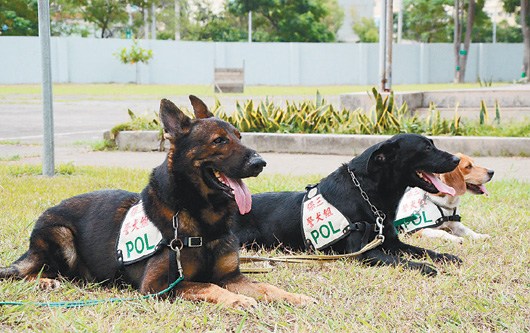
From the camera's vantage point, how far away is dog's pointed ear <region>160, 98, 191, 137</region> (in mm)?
4215

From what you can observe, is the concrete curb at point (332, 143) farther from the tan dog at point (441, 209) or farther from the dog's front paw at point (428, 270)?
the dog's front paw at point (428, 270)

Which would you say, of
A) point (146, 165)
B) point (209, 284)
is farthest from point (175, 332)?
point (146, 165)

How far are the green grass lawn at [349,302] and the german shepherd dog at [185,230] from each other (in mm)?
117

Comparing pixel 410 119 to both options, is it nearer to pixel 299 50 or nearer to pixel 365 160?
pixel 365 160

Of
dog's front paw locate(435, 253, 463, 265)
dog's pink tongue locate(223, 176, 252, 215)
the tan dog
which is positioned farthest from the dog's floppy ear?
dog's pink tongue locate(223, 176, 252, 215)

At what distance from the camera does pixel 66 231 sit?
15.0ft

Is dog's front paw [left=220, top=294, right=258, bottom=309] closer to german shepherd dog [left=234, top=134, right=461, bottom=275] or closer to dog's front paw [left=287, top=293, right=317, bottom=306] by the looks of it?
dog's front paw [left=287, top=293, right=317, bottom=306]

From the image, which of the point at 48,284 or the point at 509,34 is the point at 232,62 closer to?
the point at 509,34

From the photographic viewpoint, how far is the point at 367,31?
9031 centimetres

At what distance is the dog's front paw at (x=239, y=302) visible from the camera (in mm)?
4031

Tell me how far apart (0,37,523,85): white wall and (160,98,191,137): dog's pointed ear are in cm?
4263

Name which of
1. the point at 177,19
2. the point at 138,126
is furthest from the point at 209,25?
the point at 138,126

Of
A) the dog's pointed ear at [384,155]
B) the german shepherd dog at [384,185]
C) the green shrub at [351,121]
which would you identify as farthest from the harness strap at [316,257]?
the green shrub at [351,121]

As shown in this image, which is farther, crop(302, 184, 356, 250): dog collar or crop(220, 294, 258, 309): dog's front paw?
crop(302, 184, 356, 250): dog collar
